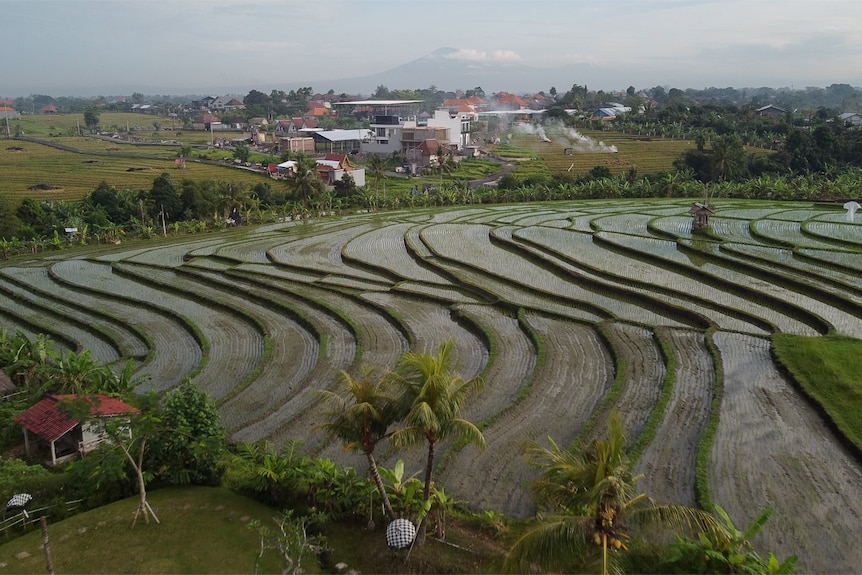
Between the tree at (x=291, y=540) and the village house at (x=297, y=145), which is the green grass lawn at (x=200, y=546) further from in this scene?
the village house at (x=297, y=145)

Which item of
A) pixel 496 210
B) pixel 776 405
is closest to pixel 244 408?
pixel 776 405

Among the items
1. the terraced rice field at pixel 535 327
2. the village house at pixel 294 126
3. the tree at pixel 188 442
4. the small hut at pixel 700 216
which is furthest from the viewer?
the village house at pixel 294 126

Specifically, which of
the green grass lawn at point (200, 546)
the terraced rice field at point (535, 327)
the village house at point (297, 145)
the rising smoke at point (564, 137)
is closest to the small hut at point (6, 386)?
the terraced rice field at point (535, 327)

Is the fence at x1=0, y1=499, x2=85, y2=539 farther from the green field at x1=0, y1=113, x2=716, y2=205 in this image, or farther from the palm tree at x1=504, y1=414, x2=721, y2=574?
the green field at x1=0, y1=113, x2=716, y2=205

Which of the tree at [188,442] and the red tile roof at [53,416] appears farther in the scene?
the red tile roof at [53,416]

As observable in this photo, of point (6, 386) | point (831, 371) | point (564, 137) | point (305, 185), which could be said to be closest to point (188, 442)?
point (6, 386)

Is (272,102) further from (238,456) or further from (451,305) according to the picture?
(238,456)

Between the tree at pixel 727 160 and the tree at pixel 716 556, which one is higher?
the tree at pixel 727 160
